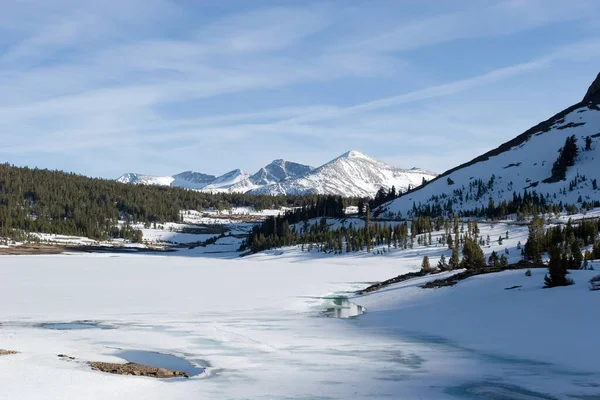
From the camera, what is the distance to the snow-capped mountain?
151625mm

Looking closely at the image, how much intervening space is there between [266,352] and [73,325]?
11.0 m

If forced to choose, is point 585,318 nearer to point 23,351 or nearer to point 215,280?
point 23,351

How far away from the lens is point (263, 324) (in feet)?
84.5

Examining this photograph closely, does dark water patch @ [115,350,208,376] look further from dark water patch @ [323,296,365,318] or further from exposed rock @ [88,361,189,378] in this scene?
dark water patch @ [323,296,365,318]

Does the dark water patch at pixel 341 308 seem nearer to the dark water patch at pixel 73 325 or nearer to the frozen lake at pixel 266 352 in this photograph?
the frozen lake at pixel 266 352

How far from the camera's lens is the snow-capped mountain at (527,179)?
497ft

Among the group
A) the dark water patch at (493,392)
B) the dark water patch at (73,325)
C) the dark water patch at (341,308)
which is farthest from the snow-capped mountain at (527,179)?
the dark water patch at (493,392)

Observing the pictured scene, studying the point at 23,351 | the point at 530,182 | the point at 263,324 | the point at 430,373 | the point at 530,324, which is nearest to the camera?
the point at 430,373

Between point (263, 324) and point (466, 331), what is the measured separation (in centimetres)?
931

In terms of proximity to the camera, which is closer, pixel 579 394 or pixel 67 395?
pixel 67 395

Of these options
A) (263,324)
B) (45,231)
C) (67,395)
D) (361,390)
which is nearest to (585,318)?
(361,390)

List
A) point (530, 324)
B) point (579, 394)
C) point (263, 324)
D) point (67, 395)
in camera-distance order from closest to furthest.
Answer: point (67, 395), point (579, 394), point (530, 324), point (263, 324)

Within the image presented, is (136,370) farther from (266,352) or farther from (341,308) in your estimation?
(341,308)

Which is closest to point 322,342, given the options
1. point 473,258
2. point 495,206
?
point 473,258
